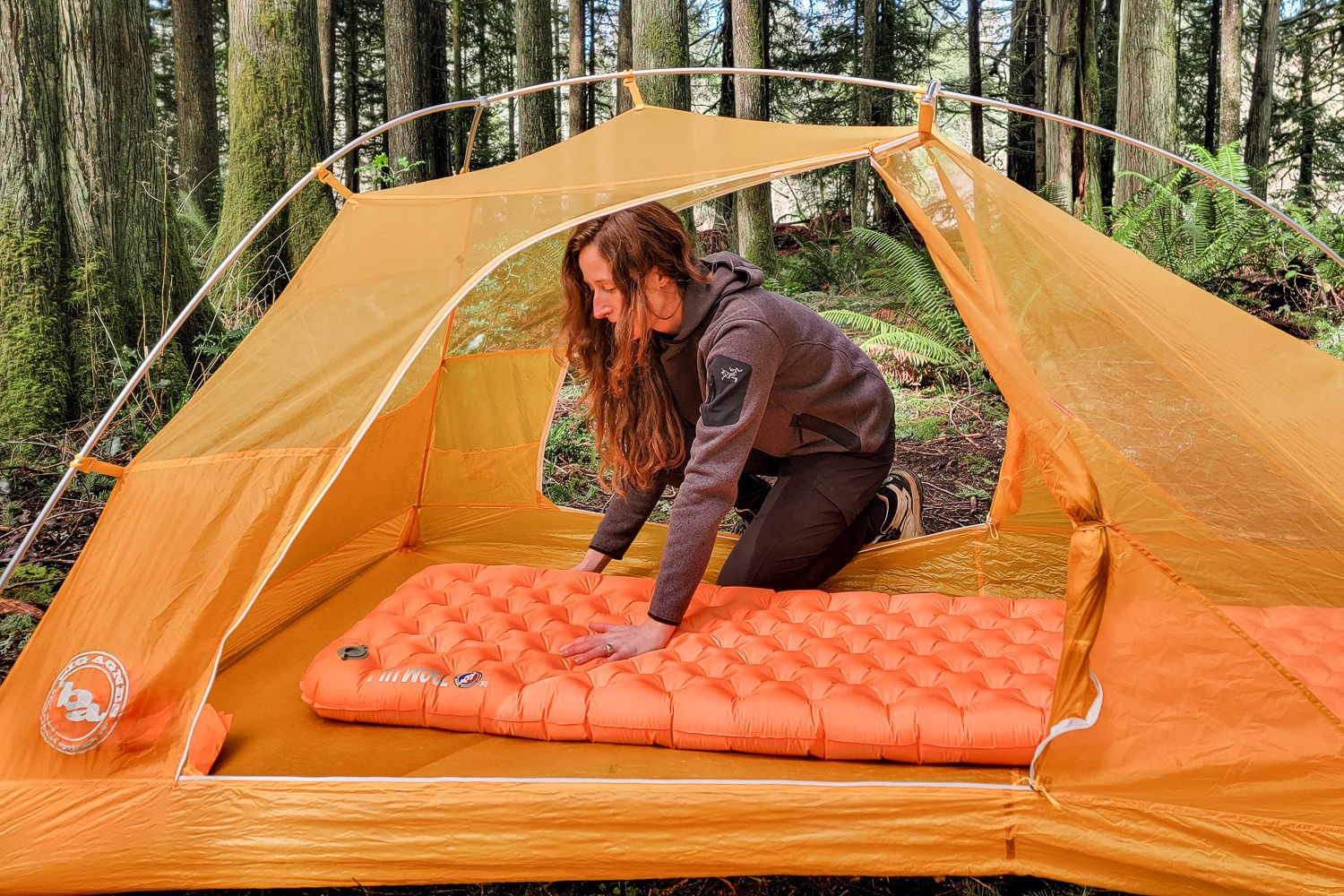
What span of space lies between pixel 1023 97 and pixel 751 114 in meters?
Result: 6.09

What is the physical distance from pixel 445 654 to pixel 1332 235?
4.92m

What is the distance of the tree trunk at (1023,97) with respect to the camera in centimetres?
1091

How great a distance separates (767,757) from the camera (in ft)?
6.43

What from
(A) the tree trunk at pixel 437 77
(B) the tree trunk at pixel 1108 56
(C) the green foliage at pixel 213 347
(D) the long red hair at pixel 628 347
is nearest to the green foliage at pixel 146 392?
(C) the green foliage at pixel 213 347

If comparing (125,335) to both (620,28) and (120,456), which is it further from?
(620,28)

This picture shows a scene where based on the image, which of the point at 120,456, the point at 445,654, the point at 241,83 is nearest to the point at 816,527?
the point at 445,654

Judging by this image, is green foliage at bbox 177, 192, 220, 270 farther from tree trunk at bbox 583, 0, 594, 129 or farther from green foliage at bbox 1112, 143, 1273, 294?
tree trunk at bbox 583, 0, 594, 129

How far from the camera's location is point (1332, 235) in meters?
4.95

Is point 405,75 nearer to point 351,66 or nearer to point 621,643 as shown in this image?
point 351,66

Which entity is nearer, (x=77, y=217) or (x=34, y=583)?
(x=34, y=583)

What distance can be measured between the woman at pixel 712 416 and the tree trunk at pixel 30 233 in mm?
2096

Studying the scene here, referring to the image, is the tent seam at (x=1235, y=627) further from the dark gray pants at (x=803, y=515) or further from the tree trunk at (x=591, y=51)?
the tree trunk at (x=591, y=51)

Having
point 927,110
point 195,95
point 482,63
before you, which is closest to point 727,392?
point 927,110

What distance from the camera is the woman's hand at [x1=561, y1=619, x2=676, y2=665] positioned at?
2.22 metres
